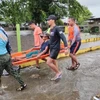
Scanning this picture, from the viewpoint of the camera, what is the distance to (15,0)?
24.2 meters

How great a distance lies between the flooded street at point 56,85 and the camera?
5.46 metres

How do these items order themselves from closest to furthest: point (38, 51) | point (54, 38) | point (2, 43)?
1. point (2, 43)
2. point (54, 38)
3. point (38, 51)

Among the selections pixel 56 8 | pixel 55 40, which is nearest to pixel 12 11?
pixel 56 8

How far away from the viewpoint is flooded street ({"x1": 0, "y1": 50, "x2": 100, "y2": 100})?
5457 millimetres

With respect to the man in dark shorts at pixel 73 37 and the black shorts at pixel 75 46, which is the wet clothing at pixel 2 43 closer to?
the man in dark shorts at pixel 73 37

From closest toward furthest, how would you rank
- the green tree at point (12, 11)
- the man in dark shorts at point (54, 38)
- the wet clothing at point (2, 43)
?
the wet clothing at point (2, 43)
the man in dark shorts at point (54, 38)
the green tree at point (12, 11)

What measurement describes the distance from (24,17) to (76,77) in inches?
694

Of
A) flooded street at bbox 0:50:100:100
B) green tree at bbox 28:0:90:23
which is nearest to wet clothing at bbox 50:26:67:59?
flooded street at bbox 0:50:100:100

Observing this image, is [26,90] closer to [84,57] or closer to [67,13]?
[84,57]

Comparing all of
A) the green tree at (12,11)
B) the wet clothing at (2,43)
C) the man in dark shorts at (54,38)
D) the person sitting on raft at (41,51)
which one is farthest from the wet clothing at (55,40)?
the green tree at (12,11)

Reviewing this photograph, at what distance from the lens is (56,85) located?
248 inches

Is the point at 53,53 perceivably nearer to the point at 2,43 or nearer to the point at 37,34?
the point at 37,34

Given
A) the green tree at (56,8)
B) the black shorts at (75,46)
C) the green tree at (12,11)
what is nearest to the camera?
the black shorts at (75,46)

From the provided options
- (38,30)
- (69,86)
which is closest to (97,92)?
(69,86)
